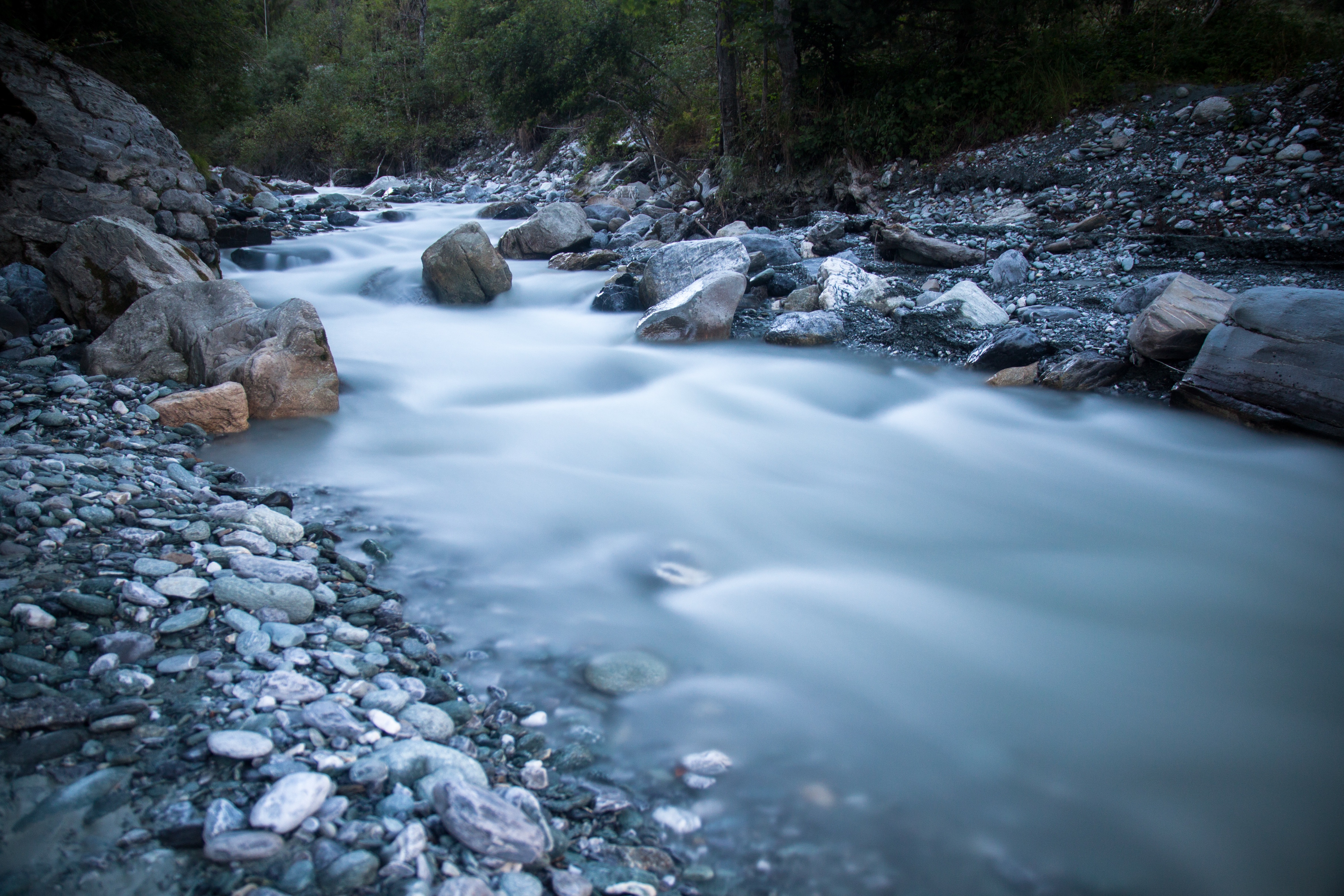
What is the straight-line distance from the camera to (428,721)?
1.98 metres

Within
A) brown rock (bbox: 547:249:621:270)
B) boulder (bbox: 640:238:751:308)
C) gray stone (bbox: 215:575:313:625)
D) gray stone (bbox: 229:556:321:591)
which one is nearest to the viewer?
gray stone (bbox: 215:575:313:625)

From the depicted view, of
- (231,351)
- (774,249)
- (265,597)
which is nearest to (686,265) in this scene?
(774,249)

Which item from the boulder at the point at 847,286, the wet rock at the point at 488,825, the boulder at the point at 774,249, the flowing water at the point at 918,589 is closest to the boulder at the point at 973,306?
the boulder at the point at 847,286

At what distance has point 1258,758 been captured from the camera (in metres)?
2.08

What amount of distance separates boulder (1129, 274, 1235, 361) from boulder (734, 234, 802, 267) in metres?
3.59

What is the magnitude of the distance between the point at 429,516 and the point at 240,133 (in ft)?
93.6

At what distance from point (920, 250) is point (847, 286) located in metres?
1.17

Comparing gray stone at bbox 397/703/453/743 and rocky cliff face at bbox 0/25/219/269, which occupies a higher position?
rocky cliff face at bbox 0/25/219/269

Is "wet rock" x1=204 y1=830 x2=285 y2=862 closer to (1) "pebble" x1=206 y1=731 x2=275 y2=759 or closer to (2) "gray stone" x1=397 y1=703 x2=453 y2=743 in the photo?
(1) "pebble" x1=206 y1=731 x2=275 y2=759

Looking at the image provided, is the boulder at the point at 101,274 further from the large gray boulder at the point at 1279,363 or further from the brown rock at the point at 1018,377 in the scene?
the large gray boulder at the point at 1279,363

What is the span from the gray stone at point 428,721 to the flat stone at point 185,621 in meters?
0.75

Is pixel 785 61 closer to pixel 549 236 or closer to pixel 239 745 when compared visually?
pixel 549 236

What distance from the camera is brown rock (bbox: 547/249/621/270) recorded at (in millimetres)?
8703

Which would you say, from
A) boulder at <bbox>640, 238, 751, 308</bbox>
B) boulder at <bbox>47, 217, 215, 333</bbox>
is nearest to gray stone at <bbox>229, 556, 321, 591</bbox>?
boulder at <bbox>47, 217, 215, 333</bbox>
